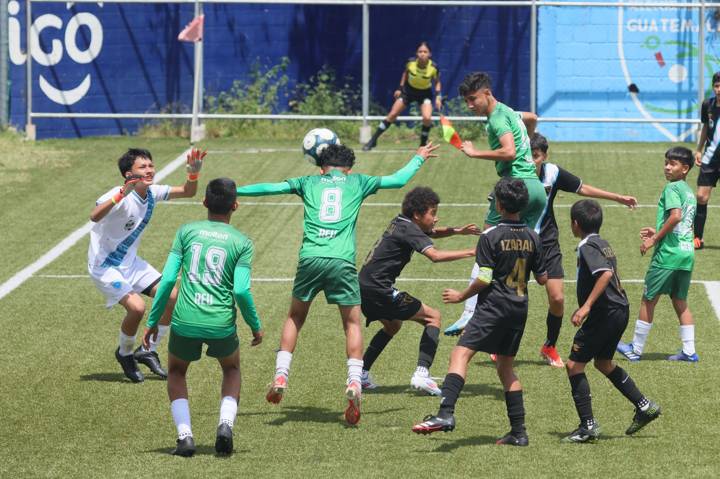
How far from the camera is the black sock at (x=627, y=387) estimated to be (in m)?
8.99

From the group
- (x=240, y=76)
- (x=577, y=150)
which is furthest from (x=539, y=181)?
(x=240, y=76)

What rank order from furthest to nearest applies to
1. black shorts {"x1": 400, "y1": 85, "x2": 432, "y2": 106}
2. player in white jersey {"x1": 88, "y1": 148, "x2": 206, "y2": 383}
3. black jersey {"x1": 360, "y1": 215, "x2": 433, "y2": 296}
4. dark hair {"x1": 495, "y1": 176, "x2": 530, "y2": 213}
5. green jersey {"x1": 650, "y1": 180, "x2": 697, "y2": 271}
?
black shorts {"x1": 400, "y1": 85, "x2": 432, "y2": 106} < green jersey {"x1": 650, "y1": 180, "x2": 697, "y2": 271} < player in white jersey {"x1": 88, "y1": 148, "x2": 206, "y2": 383} < black jersey {"x1": 360, "y1": 215, "x2": 433, "y2": 296} < dark hair {"x1": 495, "y1": 176, "x2": 530, "y2": 213}

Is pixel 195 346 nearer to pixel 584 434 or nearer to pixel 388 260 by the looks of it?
pixel 388 260

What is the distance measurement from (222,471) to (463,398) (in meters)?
2.66

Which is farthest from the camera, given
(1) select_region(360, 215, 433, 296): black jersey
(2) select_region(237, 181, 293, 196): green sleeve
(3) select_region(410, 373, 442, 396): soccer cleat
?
(3) select_region(410, 373, 442, 396): soccer cleat

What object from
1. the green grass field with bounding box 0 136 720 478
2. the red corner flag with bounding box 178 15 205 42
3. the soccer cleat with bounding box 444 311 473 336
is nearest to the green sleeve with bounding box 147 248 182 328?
the green grass field with bounding box 0 136 720 478

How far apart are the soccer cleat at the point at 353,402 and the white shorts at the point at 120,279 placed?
269 cm

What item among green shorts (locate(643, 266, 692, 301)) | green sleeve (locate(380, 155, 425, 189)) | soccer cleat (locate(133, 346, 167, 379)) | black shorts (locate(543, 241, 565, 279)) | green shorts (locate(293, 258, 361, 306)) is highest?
green sleeve (locate(380, 155, 425, 189))

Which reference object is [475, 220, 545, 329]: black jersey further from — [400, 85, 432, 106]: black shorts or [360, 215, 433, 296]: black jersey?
[400, 85, 432, 106]: black shorts

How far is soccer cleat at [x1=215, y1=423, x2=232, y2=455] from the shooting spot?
8414 mm

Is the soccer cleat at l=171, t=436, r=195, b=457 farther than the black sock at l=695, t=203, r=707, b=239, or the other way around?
the black sock at l=695, t=203, r=707, b=239

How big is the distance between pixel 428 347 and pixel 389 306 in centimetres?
48

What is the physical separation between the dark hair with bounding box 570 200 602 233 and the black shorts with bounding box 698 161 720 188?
7.38 m

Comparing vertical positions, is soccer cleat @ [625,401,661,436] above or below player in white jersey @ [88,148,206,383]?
below
